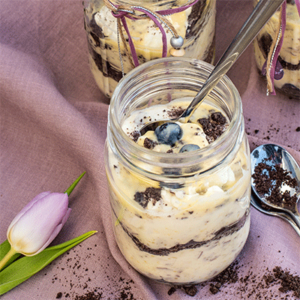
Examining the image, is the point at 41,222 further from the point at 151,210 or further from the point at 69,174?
the point at 151,210

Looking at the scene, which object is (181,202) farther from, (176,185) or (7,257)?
(7,257)

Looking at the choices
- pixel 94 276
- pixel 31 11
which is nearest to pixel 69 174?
pixel 94 276

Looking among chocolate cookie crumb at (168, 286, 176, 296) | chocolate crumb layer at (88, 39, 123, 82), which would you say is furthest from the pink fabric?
chocolate crumb layer at (88, 39, 123, 82)

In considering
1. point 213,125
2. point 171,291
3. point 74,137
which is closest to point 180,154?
point 213,125

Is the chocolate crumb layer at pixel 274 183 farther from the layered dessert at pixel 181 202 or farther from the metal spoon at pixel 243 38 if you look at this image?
the metal spoon at pixel 243 38

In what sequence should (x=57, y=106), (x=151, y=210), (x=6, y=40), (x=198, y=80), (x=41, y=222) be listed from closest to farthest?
(x=151, y=210) < (x=198, y=80) < (x=41, y=222) < (x=57, y=106) < (x=6, y=40)

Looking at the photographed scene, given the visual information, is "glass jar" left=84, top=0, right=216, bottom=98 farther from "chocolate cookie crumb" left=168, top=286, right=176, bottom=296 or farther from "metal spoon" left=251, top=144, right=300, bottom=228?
"chocolate cookie crumb" left=168, top=286, right=176, bottom=296
